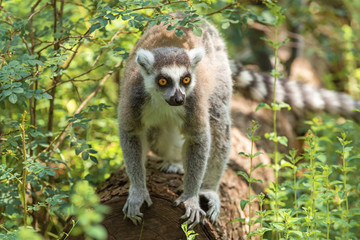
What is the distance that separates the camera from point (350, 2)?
28.6 ft

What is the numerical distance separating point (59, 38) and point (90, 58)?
1.47 meters

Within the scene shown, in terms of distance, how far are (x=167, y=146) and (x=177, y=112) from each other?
2.58 ft

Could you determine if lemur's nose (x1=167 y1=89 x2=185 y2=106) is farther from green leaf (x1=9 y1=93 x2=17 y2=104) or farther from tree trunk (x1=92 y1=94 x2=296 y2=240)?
green leaf (x1=9 y1=93 x2=17 y2=104)

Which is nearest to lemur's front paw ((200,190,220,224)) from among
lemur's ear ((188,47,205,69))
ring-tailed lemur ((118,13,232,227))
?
ring-tailed lemur ((118,13,232,227))

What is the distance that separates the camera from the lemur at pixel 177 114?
348 centimetres

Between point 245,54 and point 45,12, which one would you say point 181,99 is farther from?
point 245,54

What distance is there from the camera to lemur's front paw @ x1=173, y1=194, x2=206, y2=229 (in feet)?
11.0

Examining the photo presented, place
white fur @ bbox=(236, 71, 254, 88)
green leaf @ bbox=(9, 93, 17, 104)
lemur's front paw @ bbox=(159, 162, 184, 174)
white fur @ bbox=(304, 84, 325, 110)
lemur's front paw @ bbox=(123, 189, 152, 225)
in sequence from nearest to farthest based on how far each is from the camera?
green leaf @ bbox=(9, 93, 17, 104) < lemur's front paw @ bbox=(123, 189, 152, 225) < lemur's front paw @ bbox=(159, 162, 184, 174) < white fur @ bbox=(236, 71, 254, 88) < white fur @ bbox=(304, 84, 325, 110)

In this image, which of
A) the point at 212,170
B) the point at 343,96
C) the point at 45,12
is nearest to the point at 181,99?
the point at 212,170

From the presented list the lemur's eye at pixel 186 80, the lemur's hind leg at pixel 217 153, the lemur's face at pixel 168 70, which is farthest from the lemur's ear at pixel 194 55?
the lemur's hind leg at pixel 217 153

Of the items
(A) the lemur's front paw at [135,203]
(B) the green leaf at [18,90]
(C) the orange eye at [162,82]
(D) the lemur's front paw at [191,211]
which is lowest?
(D) the lemur's front paw at [191,211]

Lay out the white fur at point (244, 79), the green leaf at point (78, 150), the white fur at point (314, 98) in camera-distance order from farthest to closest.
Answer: the white fur at point (314, 98)
the white fur at point (244, 79)
the green leaf at point (78, 150)

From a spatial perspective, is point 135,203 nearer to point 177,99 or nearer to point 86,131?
point 177,99

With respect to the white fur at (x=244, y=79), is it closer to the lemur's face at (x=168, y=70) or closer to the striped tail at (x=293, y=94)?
the striped tail at (x=293, y=94)
